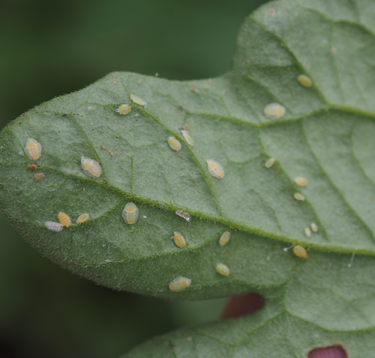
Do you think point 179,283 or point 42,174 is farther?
point 179,283

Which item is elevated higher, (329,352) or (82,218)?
(82,218)

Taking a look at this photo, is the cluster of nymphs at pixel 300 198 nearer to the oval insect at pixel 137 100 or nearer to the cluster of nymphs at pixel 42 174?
the oval insect at pixel 137 100


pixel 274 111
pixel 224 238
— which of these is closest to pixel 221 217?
pixel 224 238

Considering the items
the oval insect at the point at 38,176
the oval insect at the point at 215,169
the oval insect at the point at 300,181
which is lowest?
the oval insect at the point at 300,181

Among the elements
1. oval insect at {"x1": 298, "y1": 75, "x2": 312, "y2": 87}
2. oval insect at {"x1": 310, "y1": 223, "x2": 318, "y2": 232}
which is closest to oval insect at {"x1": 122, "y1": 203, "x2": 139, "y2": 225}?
oval insect at {"x1": 310, "y1": 223, "x2": 318, "y2": 232}

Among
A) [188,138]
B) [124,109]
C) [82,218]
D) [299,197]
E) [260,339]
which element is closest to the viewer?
[82,218]

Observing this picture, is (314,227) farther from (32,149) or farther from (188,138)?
(32,149)

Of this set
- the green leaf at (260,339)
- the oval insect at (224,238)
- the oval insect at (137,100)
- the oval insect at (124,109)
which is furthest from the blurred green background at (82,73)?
the oval insect at (224,238)
